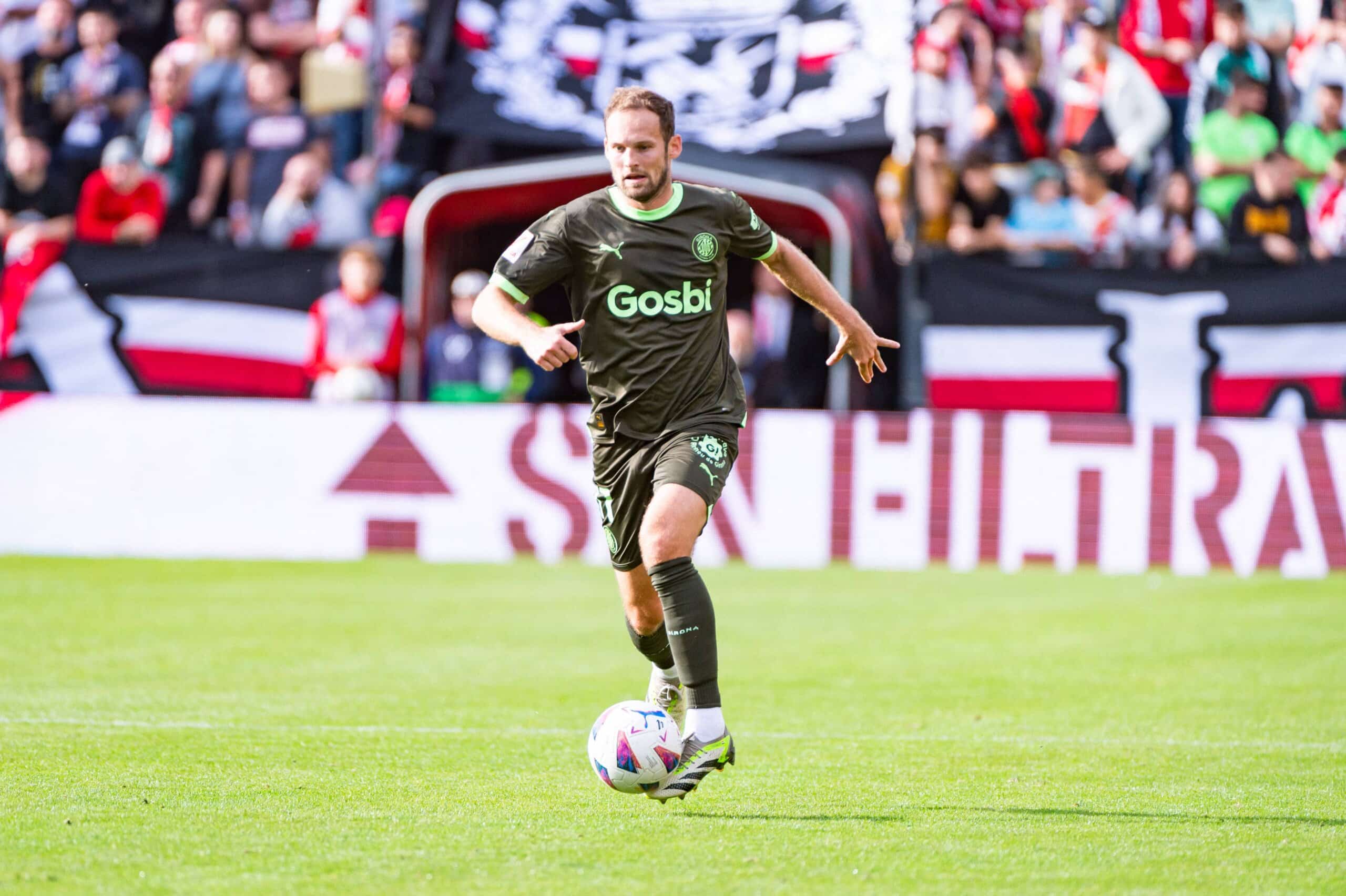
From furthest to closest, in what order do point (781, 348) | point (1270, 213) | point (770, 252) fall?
point (781, 348) → point (1270, 213) → point (770, 252)

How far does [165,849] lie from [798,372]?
1235 cm

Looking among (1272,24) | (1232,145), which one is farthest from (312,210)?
(1272,24)

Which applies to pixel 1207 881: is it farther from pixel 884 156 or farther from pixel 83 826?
pixel 884 156

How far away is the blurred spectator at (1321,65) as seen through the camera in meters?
17.3

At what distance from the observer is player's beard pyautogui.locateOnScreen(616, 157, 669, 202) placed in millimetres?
6109

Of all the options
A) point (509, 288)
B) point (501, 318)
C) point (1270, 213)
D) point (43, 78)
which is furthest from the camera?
point (43, 78)

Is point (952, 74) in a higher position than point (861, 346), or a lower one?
higher

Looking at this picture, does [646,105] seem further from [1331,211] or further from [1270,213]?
[1331,211]

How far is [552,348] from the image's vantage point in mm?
5555

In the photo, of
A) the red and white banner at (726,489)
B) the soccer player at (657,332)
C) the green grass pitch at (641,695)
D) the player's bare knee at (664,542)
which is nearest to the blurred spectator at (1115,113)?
the red and white banner at (726,489)

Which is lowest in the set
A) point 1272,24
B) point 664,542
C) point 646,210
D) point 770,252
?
point 664,542

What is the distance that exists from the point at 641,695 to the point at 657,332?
2.61m

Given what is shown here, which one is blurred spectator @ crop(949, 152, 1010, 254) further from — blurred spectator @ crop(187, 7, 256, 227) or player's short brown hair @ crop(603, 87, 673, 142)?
player's short brown hair @ crop(603, 87, 673, 142)

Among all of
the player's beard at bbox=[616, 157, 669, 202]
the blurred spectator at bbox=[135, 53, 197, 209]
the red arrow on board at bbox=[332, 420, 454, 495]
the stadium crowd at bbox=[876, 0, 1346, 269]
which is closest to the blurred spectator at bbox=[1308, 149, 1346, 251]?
the stadium crowd at bbox=[876, 0, 1346, 269]
